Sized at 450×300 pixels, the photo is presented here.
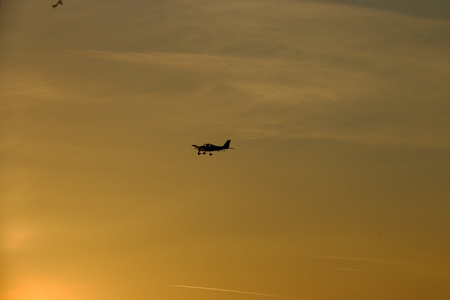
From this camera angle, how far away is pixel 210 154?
647 ft

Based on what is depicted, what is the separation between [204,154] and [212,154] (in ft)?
10.3

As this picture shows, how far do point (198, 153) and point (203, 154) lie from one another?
2.43 metres

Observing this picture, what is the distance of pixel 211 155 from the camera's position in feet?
646

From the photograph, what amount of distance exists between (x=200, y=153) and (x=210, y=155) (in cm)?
464

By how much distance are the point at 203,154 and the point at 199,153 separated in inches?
102

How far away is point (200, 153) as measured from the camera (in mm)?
199250

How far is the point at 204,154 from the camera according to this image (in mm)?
197625

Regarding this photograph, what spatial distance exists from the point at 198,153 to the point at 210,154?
485 centimetres

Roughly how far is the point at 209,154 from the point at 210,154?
40 centimetres

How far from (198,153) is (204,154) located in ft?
8.27

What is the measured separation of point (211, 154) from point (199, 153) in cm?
490

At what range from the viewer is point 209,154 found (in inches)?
7766

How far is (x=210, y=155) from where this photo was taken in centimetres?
19688

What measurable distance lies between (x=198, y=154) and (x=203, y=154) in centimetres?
210
